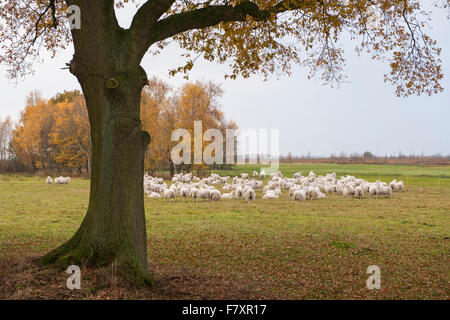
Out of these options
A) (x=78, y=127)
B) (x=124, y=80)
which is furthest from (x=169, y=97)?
(x=124, y=80)

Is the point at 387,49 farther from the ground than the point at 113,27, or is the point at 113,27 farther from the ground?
the point at 387,49

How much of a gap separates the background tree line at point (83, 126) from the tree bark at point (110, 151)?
42.9 m

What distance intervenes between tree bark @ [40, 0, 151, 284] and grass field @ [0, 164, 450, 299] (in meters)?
0.53

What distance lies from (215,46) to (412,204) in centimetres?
2051

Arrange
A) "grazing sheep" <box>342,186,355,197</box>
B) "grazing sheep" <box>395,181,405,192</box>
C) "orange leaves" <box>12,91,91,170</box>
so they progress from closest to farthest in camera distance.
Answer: "grazing sheep" <box>342,186,355,197</box>, "grazing sheep" <box>395,181,405,192</box>, "orange leaves" <box>12,91,91,170</box>

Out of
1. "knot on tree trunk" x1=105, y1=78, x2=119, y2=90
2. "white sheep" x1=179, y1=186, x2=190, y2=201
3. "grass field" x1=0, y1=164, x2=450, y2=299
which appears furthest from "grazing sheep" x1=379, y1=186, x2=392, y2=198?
"knot on tree trunk" x1=105, y1=78, x2=119, y2=90

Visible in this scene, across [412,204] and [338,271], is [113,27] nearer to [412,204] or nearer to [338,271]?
[338,271]

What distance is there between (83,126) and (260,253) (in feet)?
179

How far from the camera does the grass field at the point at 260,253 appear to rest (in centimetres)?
646

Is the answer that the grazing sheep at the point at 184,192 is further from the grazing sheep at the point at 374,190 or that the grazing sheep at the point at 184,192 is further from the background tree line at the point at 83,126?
the background tree line at the point at 83,126

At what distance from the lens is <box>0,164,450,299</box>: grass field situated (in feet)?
21.2

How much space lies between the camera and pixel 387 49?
11133 mm

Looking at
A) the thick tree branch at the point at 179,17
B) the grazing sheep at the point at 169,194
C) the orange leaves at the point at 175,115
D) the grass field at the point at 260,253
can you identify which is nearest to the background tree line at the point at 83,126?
the orange leaves at the point at 175,115

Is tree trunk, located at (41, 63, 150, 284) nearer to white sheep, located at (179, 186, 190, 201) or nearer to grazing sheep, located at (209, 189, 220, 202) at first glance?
grazing sheep, located at (209, 189, 220, 202)
